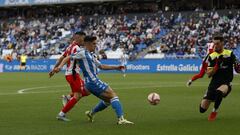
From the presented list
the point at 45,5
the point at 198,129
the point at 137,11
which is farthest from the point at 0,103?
the point at 45,5

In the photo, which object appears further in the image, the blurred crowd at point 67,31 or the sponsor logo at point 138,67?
the blurred crowd at point 67,31

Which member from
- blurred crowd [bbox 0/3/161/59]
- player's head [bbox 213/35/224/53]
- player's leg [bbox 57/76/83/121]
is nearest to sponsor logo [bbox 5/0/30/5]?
blurred crowd [bbox 0/3/161/59]

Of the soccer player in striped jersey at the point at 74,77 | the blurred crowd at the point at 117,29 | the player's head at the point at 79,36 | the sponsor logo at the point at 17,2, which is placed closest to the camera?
the soccer player in striped jersey at the point at 74,77

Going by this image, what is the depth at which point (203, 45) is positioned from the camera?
48781 millimetres

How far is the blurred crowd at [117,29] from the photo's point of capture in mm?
50438

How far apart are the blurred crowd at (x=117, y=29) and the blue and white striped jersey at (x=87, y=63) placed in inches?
1373

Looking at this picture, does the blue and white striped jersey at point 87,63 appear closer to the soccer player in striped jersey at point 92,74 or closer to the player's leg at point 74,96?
the soccer player in striped jersey at point 92,74

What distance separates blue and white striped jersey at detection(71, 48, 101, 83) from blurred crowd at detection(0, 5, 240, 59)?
3488 centimetres

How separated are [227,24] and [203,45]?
3.86 m

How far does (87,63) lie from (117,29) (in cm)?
4617

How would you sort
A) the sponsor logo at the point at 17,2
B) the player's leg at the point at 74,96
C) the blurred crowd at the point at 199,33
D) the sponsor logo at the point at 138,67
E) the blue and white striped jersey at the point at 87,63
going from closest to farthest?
the blue and white striped jersey at the point at 87,63 → the player's leg at the point at 74,96 → the blurred crowd at the point at 199,33 → the sponsor logo at the point at 138,67 → the sponsor logo at the point at 17,2

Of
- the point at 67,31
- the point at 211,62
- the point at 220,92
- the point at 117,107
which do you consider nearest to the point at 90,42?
the point at 117,107

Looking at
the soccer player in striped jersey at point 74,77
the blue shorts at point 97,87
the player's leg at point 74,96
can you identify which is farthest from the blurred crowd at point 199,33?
the blue shorts at point 97,87

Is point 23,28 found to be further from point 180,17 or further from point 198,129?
point 198,129
